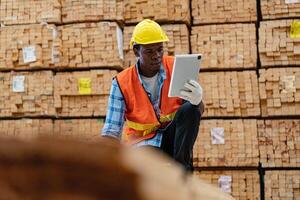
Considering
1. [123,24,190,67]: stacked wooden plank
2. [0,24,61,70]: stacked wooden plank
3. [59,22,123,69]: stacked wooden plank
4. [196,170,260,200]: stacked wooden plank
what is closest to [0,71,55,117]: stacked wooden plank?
[0,24,61,70]: stacked wooden plank

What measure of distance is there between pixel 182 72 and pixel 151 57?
0.88 ft

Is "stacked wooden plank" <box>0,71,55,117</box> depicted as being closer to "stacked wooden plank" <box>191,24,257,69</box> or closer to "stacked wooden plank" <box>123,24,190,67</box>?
"stacked wooden plank" <box>123,24,190,67</box>

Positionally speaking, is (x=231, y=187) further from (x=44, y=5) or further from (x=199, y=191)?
(x=199, y=191)

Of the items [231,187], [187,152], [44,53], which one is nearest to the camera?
[187,152]

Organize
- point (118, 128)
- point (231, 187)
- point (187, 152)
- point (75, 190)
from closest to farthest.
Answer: point (75, 190) < point (187, 152) < point (118, 128) < point (231, 187)

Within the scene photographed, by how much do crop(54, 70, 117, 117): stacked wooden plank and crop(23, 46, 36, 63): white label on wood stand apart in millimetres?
329

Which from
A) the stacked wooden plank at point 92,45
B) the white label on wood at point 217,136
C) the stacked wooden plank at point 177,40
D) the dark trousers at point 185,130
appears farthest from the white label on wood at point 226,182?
the dark trousers at point 185,130

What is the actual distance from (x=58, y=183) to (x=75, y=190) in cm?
1

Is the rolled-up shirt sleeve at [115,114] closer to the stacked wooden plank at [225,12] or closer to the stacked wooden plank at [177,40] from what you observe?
the stacked wooden plank at [177,40]

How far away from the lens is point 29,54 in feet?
20.6

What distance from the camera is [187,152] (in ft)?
12.0

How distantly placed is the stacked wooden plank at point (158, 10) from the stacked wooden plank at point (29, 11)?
77cm

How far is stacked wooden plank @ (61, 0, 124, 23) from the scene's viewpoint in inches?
243

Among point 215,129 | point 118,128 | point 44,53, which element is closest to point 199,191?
point 118,128
